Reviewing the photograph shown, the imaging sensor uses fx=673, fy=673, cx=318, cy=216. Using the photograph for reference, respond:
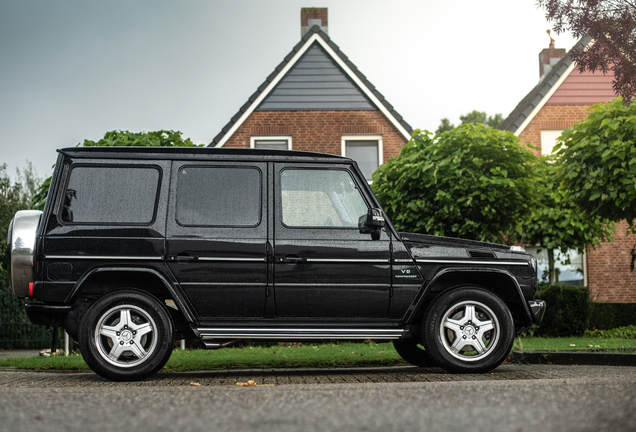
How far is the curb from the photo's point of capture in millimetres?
8055

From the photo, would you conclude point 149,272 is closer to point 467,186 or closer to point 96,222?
point 96,222

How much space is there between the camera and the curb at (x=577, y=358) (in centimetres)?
805

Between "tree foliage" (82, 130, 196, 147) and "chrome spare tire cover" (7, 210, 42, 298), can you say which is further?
"tree foliage" (82, 130, 196, 147)

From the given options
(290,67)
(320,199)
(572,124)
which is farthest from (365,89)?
(320,199)

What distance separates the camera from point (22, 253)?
592 centimetres

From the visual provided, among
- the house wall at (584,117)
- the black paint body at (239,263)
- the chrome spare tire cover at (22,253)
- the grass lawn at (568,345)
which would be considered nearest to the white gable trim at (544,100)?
the house wall at (584,117)

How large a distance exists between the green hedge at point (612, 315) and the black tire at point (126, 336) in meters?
15.2

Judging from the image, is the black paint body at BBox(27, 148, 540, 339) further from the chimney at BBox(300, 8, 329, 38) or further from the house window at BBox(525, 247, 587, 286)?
the chimney at BBox(300, 8, 329, 38)

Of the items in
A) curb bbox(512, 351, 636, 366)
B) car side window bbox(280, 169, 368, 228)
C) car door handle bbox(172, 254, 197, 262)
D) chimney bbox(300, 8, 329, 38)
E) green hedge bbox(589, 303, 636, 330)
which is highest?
chimney bbox(300, 8, 329, 38)

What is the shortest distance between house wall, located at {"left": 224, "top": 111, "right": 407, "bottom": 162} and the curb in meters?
12.4

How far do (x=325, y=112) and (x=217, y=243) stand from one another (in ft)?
48.3

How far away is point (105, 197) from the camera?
20.1 feet

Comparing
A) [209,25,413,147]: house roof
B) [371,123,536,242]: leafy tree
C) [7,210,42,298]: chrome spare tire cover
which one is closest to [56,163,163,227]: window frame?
[7,210,42,298]: chrome spare tire cover

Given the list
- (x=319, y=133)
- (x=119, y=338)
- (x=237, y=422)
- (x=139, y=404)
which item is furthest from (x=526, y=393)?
(x=319, y=133)
